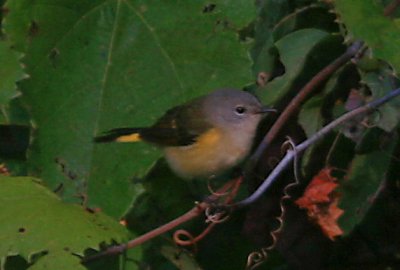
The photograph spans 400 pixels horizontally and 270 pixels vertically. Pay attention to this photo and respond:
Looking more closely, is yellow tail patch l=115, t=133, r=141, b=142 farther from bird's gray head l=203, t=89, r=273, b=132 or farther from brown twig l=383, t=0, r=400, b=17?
brown twig l=383, t=0, r=400, b=17

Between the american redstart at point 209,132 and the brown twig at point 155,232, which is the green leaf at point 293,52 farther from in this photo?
the brown twig at point 155,232

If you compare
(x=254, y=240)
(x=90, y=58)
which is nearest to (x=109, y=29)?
(x=90, y=58)

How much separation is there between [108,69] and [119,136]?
221 mm

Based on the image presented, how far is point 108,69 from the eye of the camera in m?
3.37

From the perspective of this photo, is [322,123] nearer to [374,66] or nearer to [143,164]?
[374,66]

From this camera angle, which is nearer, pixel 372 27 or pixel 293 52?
pixel 372 27

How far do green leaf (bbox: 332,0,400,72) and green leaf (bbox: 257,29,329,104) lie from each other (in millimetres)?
308

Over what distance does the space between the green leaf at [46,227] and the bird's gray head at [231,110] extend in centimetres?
83

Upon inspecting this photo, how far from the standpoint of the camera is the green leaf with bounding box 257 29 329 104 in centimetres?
339

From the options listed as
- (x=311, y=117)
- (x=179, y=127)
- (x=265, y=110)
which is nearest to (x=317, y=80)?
(x=311, y=117)

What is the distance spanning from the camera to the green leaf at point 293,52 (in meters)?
3.39

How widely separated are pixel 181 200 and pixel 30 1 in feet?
2.68

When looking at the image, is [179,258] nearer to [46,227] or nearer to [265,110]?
[265,110]

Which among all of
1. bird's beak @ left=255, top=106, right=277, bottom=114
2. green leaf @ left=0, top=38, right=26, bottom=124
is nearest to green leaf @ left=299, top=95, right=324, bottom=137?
bird's beak @ left=255, top=106, right=277, bottom=114
